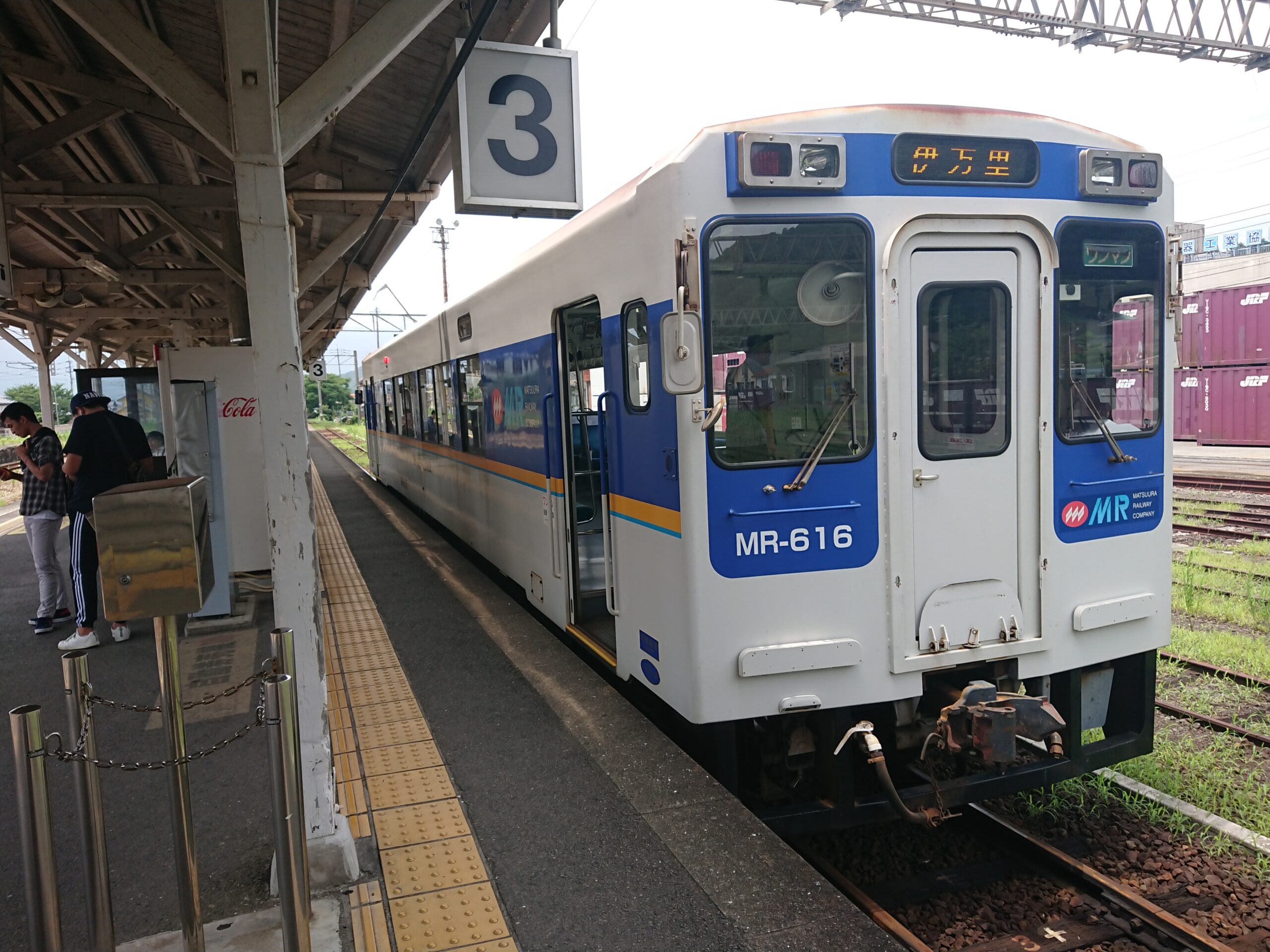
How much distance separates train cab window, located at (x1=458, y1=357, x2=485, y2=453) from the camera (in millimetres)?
7582

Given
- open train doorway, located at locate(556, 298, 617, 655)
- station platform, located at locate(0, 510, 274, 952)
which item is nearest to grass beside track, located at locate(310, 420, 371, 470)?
station platform, located at locate(0, 510, 274, 952)

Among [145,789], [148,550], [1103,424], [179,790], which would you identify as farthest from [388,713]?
[1103,424]

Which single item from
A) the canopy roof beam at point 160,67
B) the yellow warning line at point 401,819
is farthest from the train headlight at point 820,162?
the yellow warning line at point 401,819

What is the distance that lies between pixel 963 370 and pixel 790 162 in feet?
3.67

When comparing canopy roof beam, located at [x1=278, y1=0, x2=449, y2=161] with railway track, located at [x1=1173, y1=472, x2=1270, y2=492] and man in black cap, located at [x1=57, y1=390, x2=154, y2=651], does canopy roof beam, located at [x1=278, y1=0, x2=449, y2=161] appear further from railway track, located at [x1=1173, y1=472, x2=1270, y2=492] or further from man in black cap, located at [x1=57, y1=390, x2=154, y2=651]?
railway track, located at [x1=1173, y1=472, x2=1270, y2=492]

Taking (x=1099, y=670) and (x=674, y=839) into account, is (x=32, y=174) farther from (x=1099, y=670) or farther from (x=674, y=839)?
(x=1099, y=670)

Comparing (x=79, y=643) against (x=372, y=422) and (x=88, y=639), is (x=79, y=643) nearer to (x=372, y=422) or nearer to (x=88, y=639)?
(x=88, y=639)

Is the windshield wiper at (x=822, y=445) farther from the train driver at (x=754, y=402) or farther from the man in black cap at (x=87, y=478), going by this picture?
the man in black cap at (x=87, y=478)

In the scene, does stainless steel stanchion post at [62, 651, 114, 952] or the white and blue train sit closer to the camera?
stainless steel stanchion post at [62, 651, 114, 952]

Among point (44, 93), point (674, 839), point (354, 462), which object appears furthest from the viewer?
point (354, 462)

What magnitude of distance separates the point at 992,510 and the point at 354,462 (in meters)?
26.4

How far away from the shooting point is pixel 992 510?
12.2 feet

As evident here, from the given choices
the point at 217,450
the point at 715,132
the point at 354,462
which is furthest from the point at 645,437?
the point at 354,462

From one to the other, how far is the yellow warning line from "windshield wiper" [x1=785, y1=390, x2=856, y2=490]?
1.82 meters
